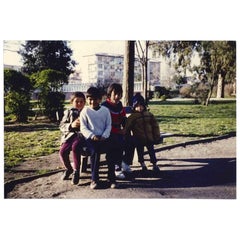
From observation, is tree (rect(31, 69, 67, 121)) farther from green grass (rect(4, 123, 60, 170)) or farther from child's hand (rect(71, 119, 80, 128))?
child's hand (rect(71, 119, 80, 128))

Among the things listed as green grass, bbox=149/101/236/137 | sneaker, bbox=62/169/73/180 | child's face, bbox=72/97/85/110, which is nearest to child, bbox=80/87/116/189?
child's face, bbox=72/97/85/110

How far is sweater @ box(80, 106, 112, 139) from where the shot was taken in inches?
132

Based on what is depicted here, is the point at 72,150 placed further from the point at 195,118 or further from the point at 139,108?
the point at 195,118

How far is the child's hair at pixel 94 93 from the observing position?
3.38 meters

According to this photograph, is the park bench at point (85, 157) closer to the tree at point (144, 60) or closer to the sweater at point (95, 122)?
the sweater at point (95, 122)

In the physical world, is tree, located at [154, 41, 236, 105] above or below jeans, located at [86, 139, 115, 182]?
above

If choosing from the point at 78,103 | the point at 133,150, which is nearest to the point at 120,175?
the point at 133,150

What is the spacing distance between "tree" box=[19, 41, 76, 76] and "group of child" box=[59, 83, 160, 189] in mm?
466

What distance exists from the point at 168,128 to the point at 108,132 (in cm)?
105

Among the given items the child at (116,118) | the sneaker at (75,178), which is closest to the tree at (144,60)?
the child at (116,118)

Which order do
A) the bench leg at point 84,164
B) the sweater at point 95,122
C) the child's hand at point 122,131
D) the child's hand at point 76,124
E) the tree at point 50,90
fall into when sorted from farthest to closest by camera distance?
the tree at point 50,90 → the bench leg at point 84,164 → the child's hand at point 122,131 → the child's hand at point 76,124 → the sweater at point 95,122

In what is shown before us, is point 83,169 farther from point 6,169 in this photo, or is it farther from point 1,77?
point 1,77

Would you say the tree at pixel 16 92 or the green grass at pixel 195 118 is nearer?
the tree at pixel 16 92
